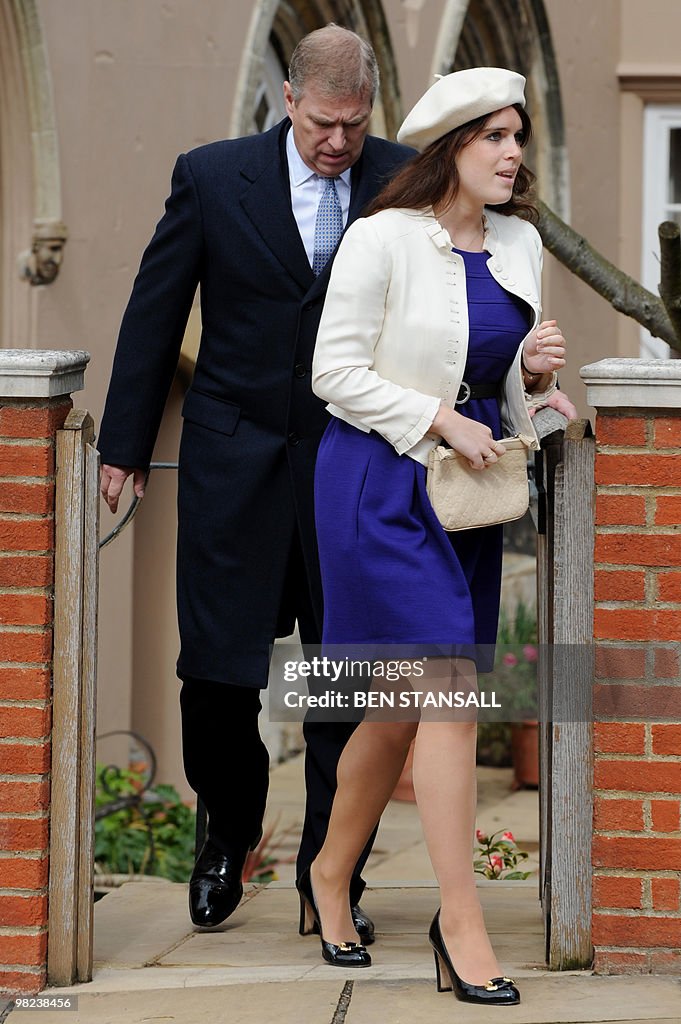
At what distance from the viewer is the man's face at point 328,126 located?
3445 millimetres

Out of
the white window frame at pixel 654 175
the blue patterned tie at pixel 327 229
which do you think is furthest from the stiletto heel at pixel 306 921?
the white window frame at pixel 654 175

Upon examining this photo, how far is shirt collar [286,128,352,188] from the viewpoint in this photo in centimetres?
365

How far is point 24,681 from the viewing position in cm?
328

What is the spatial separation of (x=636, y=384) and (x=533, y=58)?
7774 mm

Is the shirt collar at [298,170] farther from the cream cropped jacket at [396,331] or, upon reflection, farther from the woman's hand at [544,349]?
the woman's hand at [544,349]

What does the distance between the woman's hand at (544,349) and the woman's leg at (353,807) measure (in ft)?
2.37

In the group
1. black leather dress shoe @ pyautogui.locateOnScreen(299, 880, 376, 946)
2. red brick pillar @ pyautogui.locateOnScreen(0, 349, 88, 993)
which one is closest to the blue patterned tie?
red brick pillar @ pyautogui.locateOnScreen(0, 349, 88, 993)

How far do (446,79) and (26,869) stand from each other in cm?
170

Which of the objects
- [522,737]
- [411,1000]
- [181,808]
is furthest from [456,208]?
[522,737]

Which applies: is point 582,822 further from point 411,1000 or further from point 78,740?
point 78,740

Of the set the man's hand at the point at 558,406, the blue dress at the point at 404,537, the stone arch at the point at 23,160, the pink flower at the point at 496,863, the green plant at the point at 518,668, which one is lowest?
the pink flower at the point at 496,863

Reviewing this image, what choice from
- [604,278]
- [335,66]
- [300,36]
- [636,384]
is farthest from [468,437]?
[300,36]

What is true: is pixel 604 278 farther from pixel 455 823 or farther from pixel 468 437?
pixel 455 823

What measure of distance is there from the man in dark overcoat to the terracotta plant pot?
4.63 metres
